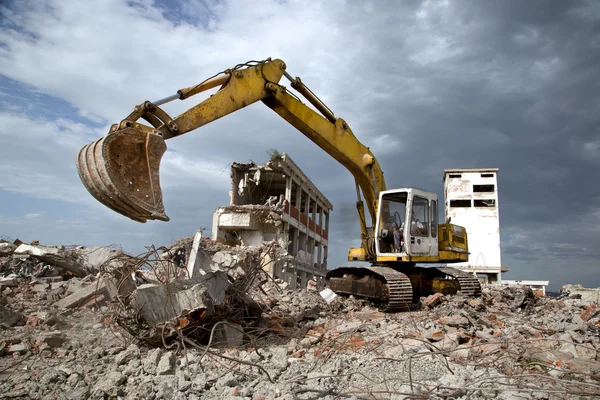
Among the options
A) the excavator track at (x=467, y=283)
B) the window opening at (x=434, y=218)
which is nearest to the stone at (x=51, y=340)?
the window opening at (x=434, y=218)

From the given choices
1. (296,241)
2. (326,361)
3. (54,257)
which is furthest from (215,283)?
(296,241)

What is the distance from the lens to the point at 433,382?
4.35 meters

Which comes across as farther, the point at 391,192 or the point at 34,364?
the point at 391,192

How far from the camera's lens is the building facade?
21328mm

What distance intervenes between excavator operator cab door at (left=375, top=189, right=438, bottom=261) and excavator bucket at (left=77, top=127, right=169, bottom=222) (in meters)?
5.65

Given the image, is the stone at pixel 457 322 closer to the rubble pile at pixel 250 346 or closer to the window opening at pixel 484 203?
the rubble pile at pixel 250 346

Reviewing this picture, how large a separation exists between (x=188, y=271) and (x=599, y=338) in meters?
5.90

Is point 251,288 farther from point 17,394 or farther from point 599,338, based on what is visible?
point 599,338

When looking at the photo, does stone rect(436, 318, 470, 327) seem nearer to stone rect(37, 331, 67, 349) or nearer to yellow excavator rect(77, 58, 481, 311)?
yellow excavator rect(77, 58, 481, 311)

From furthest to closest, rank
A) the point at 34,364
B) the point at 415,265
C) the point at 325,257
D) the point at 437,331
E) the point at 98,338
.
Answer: the point at 325,257, the point at 415,265, the point at 98,338, the point at 437,331, the point at 34,364

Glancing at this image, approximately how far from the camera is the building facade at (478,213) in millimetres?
21328

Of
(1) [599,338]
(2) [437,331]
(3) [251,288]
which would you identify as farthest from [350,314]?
(1) [599,338]

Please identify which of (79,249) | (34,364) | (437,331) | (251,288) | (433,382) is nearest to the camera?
(433,382)

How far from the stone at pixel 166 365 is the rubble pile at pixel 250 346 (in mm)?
15
